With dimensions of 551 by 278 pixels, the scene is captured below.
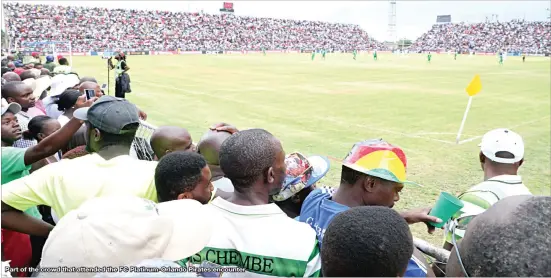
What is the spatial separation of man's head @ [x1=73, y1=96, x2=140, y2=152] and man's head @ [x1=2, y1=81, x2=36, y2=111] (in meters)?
4.24

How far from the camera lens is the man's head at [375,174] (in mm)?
2936

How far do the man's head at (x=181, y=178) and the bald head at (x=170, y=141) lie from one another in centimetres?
128

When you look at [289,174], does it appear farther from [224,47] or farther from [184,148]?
[224,47]

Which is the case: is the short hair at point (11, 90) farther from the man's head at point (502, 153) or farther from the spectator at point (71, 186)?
the man's head at point (502, 153)

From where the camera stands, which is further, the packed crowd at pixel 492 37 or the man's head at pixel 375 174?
the packed crowd at pixel 492 37

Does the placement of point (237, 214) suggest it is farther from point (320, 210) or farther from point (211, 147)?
point (211, 147)

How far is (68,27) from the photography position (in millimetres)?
72375

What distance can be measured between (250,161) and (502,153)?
2331 millimetres

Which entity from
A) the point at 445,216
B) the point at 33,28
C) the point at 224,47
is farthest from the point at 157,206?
the point at 224,47

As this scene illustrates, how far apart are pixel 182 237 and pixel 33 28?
251ft

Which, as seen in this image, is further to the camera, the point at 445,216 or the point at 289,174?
the point at 289,174

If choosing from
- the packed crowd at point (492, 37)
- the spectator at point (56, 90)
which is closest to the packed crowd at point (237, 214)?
the spectator at point (56, 90)

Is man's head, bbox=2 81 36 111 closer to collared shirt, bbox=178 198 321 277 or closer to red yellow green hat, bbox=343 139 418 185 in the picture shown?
collared shirt, bbox=178 198 321 277

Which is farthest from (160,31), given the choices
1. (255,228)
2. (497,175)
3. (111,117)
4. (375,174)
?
(255,228)
